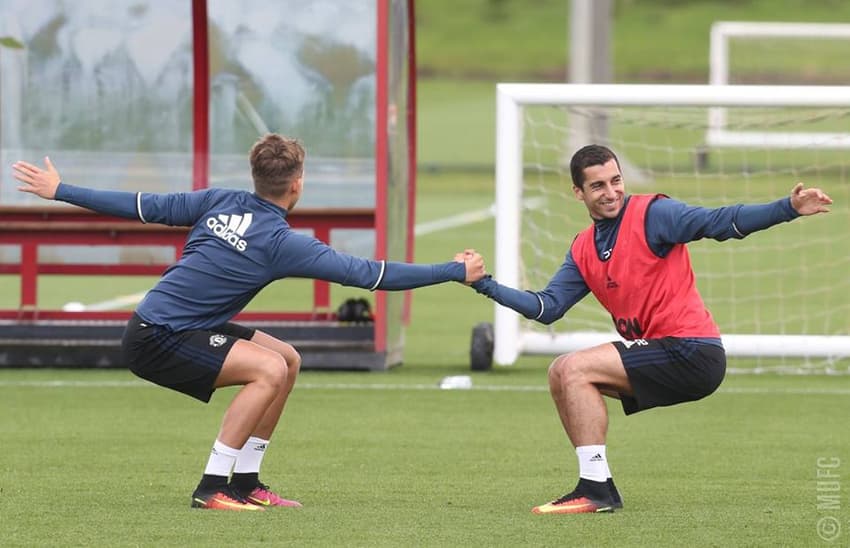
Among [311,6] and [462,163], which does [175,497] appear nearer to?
[311,6]

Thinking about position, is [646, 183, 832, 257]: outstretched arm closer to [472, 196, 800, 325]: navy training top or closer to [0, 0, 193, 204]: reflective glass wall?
[472, 196, 800, 325]: navy training top

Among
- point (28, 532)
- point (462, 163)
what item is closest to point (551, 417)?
point (28, 532)

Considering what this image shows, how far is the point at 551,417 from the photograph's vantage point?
392 inches

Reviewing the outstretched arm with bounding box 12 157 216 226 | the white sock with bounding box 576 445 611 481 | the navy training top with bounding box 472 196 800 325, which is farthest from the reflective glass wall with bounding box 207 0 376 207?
the white sock with bounding box 576 445 611 481

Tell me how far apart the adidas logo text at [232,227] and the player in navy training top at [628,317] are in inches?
37.7

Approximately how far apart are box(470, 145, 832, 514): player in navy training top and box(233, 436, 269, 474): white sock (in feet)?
3.61

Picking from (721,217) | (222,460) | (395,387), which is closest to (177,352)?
(222,460)

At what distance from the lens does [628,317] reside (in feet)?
23.8

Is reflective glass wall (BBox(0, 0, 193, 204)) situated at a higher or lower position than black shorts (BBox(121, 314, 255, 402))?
higher

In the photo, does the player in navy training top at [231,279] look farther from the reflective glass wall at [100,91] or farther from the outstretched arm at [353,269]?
the reflective glass wall at [100,91]

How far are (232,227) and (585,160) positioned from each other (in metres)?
1.44

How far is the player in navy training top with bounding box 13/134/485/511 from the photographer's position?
7020mm

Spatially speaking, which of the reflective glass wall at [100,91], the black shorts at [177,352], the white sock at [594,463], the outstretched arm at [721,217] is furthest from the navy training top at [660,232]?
the reflective glass wall at [100,91]

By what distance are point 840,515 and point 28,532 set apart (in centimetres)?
311
